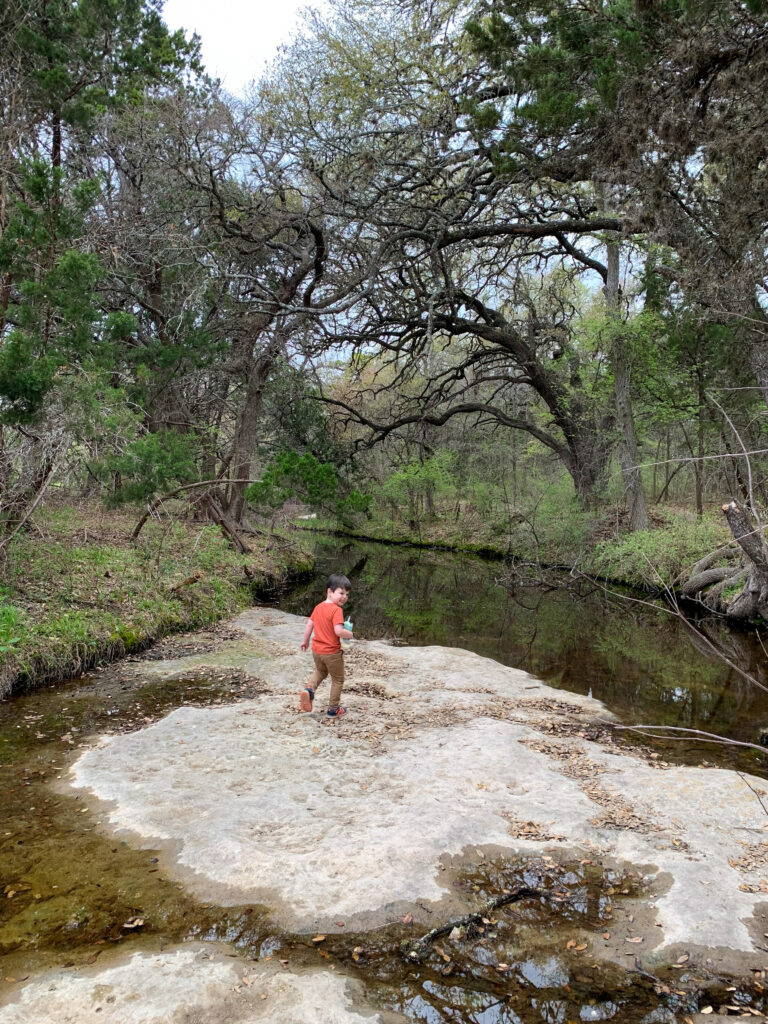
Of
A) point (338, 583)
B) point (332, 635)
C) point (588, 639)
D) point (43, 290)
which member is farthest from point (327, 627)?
point (588, 639)

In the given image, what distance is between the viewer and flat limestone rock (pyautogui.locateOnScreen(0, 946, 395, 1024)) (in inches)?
99.8

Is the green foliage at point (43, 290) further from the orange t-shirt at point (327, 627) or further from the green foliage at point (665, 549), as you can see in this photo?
the green foliage at point (665, 549)

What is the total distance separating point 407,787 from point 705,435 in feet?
49.7

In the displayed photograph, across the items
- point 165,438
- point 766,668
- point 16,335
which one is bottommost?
point 766,668

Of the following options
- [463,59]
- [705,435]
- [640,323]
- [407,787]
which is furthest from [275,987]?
[705,435]

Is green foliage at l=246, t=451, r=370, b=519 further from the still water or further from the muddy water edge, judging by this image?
the muddy water edge

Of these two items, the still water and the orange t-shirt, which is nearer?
the orange t-shirt

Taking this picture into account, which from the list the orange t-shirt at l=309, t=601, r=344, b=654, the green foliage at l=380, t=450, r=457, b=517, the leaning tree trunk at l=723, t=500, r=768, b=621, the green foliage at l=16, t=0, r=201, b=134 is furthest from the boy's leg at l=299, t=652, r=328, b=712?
the green foliage at l=380, t=450, r=457, b=517

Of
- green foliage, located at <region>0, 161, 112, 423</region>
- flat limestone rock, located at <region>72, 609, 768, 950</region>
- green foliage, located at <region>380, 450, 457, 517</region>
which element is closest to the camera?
flat limestone rock, located at <region>72, 609, 768, 950</region>

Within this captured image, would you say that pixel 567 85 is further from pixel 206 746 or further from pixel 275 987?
pixel 275 987

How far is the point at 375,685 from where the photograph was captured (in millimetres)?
7672

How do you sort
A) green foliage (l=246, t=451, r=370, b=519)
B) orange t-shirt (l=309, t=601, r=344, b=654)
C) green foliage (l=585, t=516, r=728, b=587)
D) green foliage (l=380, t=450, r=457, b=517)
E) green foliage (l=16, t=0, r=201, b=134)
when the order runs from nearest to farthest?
orange t-shirt (l=309, t=601, r=344, b=654) → green foliage (l=16, t=0, r=201, b=134) → green foliage (l=246, t=451, r=370, b=519) → green foliage (l=585, t=516, r=728, b=587) → green foliage (l=380, t=450, r=457, b=517)

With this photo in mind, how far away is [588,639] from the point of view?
1159cm

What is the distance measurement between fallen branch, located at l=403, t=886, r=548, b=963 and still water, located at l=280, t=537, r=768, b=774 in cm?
187
